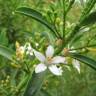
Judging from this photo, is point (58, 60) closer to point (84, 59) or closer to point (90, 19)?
point (84, 59)

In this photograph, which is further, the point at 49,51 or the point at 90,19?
the point at 49,51

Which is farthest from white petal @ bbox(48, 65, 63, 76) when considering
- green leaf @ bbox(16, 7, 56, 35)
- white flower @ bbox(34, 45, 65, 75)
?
green leaf @ bbox(16, 7, 56, 35)

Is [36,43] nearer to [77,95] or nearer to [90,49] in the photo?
[90,49]

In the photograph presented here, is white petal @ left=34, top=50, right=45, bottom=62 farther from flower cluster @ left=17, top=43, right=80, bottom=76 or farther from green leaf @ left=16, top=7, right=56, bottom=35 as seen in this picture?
green leaf @ left=16, top=7, right=56, bottom=35

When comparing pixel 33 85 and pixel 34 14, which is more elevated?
pixel 34 14

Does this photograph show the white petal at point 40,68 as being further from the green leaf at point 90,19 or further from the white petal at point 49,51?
the green leaf at point 90,19

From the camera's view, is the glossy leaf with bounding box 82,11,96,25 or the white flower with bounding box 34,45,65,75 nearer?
the glossy leaf with bounding box 82,11,96,25

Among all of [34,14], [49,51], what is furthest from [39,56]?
[34,14]

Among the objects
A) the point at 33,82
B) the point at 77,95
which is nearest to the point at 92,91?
the point at 77,95

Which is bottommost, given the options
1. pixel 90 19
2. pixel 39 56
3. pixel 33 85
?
pixel 33 85

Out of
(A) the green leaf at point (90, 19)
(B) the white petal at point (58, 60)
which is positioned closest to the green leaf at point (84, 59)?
(B) the white petal at point (58, 60)
